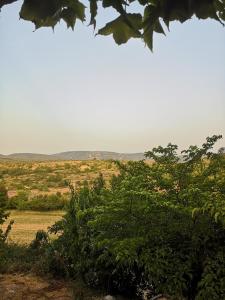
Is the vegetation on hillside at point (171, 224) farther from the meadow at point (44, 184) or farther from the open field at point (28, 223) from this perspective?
the meadow at point (44, 184)

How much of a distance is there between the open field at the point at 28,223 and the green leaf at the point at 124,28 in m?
12.8

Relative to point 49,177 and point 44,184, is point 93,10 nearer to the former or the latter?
point 44,184

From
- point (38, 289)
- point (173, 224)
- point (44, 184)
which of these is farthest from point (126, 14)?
point (44, 184)

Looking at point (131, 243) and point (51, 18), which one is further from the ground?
point (51, 18)

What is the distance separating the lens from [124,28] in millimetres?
1981

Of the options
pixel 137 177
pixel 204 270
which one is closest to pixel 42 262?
pixel 137 177

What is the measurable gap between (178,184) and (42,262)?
157 inches

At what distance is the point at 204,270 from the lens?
6.46 m

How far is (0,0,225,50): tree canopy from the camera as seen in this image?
1809mm

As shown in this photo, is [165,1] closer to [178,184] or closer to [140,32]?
[140,32]

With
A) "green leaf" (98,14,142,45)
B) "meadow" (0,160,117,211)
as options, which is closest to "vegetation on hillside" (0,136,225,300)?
"green leaf" (98,14,142,45)

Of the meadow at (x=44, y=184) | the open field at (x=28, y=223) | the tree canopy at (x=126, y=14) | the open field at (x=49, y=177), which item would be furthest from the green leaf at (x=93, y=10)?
the open field at (x=49, y=177)

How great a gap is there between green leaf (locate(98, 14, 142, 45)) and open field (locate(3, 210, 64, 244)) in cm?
1281

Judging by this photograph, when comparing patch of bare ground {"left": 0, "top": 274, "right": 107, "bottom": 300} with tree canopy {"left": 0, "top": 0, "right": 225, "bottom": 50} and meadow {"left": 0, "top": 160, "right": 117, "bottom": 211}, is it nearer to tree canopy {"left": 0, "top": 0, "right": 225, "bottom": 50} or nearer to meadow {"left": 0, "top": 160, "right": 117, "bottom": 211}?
tree canopy {"left": 0, "top": 0, "right": 225, "bottom": 50}
